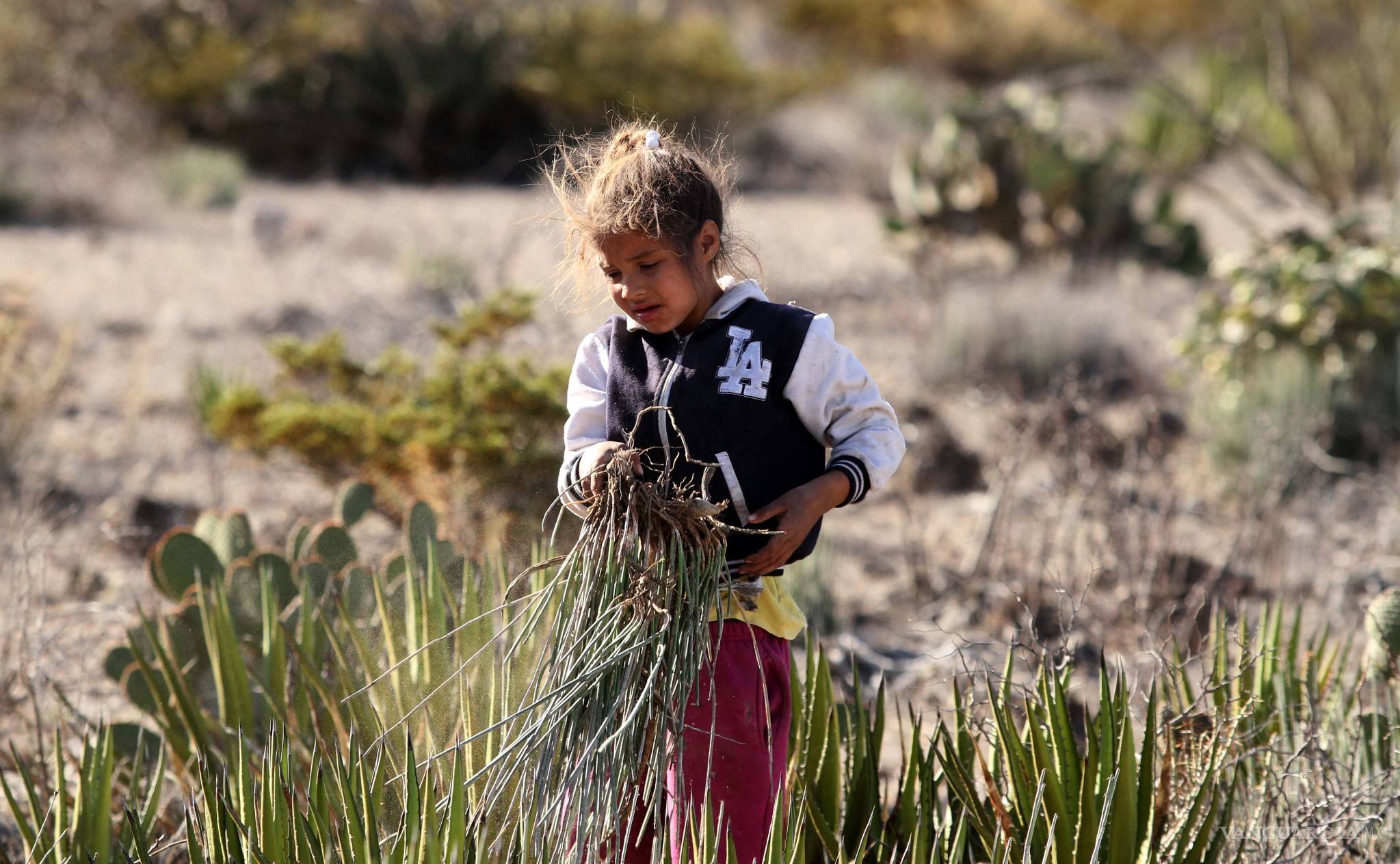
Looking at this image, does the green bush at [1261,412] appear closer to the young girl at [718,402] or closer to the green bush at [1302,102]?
the green bush at [1302,102]

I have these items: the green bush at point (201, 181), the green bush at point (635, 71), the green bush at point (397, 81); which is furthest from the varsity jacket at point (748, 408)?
the green bush at point (635, 71)

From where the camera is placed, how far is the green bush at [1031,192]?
7.85 m

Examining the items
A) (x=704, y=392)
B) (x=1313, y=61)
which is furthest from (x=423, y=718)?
(x=1313, y=61)

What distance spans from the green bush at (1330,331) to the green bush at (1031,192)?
2.58 m

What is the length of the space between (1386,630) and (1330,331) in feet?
9.69

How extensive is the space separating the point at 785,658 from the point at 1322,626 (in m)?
2.17

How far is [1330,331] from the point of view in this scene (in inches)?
199

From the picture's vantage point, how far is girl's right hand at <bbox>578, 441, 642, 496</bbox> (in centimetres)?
177

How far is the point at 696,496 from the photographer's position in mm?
1813

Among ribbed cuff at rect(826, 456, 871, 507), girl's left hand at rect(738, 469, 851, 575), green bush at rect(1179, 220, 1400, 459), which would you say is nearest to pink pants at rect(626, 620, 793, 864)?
girl's left hand at rect(738, 469, 851, 575)

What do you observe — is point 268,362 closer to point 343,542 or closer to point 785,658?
point 343,542

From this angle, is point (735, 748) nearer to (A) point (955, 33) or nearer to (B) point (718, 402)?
(B) point (718, 402)

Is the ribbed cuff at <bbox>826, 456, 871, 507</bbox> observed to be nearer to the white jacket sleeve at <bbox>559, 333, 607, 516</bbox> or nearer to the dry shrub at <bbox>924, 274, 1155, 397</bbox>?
the white jacket sleeve at <bbox>559, 333, 607, 516</bbox>

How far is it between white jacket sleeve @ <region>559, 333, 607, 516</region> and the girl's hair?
88 mm
